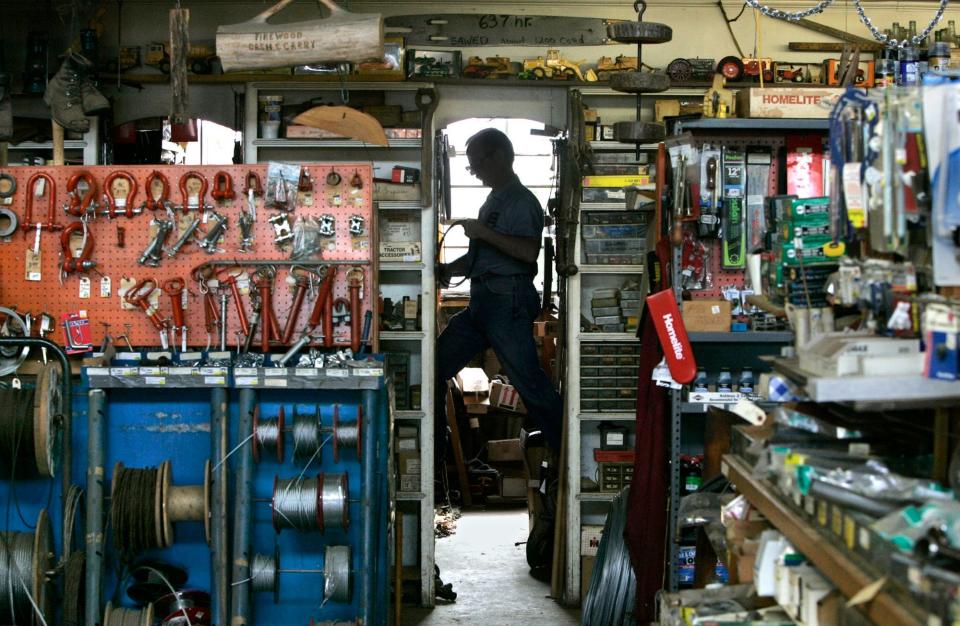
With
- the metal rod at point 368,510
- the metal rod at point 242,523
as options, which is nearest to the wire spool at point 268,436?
the metal rod at point 242,523

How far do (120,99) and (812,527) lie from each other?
15.9ft

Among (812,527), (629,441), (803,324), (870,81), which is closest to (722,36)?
(870,81)

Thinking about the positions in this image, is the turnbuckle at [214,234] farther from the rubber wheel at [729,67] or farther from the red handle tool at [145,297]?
the rubber wheel at [729,67]

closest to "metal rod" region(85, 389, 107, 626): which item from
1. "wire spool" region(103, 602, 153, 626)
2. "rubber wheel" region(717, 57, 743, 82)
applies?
"wire spool" region(103, 602, 153, 626)

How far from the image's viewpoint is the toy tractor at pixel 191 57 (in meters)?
5.81

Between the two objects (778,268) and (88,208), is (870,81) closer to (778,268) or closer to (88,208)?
(778,268)

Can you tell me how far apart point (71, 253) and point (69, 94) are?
3.56 ft

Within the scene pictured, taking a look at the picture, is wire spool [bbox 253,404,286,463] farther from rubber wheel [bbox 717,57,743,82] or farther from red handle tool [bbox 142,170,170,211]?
rubber wheel [bbox 717,57,743,82]

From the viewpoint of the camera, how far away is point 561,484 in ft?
18.3

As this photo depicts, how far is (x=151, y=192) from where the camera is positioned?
4.40m

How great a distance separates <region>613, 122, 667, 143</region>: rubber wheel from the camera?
4.83 meters

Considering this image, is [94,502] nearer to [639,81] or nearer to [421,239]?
[421,239]

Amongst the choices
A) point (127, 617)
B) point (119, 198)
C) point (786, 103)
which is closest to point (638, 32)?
point (786, 103)

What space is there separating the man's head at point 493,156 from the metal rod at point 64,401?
244 cm
